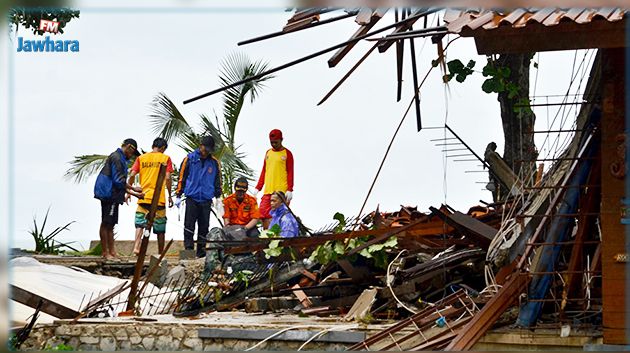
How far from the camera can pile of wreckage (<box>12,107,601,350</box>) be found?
29.7ft

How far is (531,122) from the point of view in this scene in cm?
1521

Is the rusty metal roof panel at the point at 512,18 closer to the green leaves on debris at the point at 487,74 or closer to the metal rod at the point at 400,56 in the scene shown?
the metal rod at the point at 400,56

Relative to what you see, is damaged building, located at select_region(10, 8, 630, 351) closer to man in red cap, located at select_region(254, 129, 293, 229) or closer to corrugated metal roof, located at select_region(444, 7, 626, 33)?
corrugated metal roof, located at select_region(444, 7, 626, 33)

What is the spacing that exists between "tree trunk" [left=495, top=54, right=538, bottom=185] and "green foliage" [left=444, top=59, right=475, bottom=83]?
706 millimetres

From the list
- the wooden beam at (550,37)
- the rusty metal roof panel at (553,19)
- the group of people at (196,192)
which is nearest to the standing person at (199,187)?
the group of people at (196,192)

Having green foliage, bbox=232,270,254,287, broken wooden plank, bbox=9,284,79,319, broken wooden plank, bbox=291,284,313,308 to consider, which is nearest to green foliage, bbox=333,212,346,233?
broken wooden plank, bbox=291,284,313,308

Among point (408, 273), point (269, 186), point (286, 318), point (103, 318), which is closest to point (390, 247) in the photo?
Answer: point (408, 273)

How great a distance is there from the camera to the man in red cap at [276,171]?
14996 millimetres

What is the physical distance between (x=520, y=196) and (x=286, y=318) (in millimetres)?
2515

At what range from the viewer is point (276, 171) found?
15.0 metres

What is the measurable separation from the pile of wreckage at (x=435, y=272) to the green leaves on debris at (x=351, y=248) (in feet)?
0.04

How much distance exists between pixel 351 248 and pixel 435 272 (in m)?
0.94

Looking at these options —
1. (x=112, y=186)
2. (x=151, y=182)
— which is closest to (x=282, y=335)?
(x=112, y=186)

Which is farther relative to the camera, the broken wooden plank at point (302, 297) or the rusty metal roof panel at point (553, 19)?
the broken wooden plank at point (302, 297)
